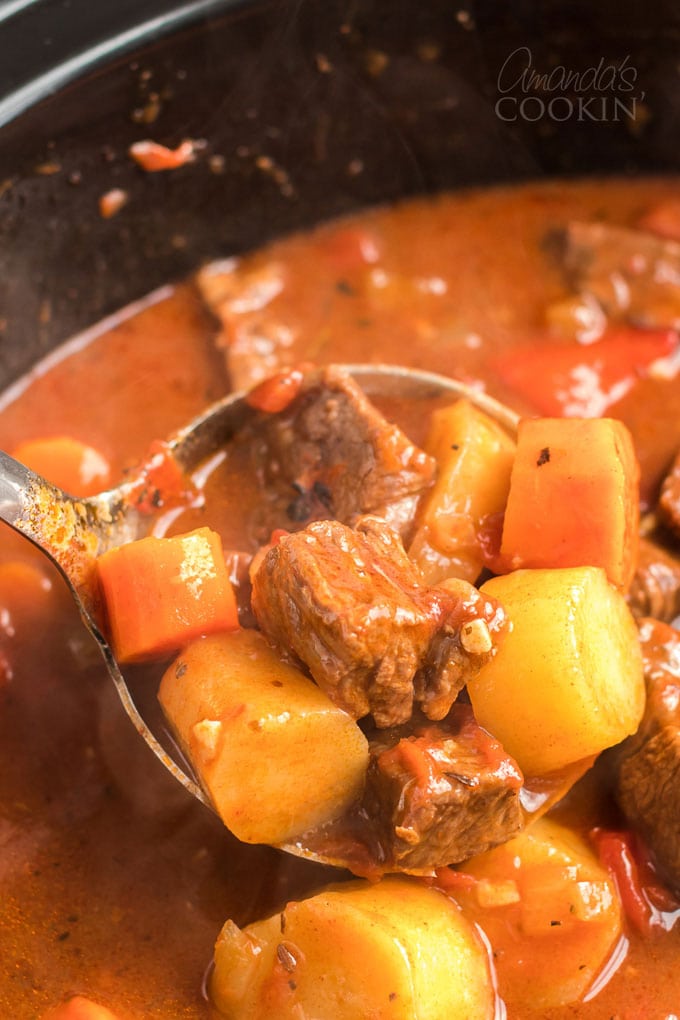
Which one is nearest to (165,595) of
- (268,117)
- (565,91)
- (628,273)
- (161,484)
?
(161,484)

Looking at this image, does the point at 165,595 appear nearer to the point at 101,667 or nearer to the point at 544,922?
the point at 101,667

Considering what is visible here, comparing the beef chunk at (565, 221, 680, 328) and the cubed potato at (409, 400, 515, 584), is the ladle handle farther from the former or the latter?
the beef chunk at (565, 221, 680, 328)

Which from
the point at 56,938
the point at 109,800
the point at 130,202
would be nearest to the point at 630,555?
the point at 109,800

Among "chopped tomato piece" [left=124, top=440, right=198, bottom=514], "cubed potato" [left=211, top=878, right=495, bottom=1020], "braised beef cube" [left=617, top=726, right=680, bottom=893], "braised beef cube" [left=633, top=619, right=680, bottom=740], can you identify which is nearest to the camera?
"cubed potato" [left=211, top=878, right=495, bottom=1020]

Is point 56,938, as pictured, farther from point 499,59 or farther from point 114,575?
point 499,59

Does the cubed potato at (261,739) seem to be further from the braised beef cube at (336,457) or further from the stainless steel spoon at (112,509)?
the braised beef cube at (336,457)

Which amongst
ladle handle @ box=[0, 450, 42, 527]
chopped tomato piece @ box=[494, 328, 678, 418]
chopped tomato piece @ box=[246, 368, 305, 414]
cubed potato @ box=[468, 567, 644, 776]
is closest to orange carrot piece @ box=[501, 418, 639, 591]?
cubed potato @ box=[468, 567, 644, 776]
